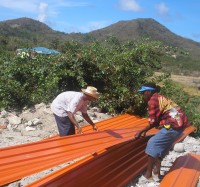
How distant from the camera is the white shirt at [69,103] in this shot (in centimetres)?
570

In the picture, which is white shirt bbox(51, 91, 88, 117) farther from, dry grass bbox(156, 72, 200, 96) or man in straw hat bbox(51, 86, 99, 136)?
dry grass bbox(156, 72, 200, 96)

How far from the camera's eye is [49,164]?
405cm

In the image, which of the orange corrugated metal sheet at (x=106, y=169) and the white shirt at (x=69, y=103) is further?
the white shirt at (x=69, y=103)

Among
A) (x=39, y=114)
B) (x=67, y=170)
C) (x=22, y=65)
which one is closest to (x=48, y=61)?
(x=22, y=65)

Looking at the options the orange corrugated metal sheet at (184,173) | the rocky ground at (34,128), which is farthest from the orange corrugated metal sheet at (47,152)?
the rocky ground at (34,128)

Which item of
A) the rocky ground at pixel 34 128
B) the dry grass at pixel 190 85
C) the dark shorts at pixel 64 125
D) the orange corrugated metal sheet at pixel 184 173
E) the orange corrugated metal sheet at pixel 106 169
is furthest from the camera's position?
the dry grass at pixel 190 85

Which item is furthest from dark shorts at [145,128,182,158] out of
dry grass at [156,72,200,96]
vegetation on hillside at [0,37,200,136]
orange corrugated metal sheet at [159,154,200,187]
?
dry grass at [156,72,200,96]

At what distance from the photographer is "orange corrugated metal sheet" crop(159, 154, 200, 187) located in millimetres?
5395

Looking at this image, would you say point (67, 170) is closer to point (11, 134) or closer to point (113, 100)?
point (11, 134)

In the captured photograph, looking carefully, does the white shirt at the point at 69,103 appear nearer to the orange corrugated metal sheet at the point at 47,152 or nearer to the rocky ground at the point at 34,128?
the orange corrugated metal sheet at the point at 47,152

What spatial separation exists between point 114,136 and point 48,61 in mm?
5331

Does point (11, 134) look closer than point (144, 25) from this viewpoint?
Yes

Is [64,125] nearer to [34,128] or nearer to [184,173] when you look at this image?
[184,173]

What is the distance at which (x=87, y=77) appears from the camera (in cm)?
1070
